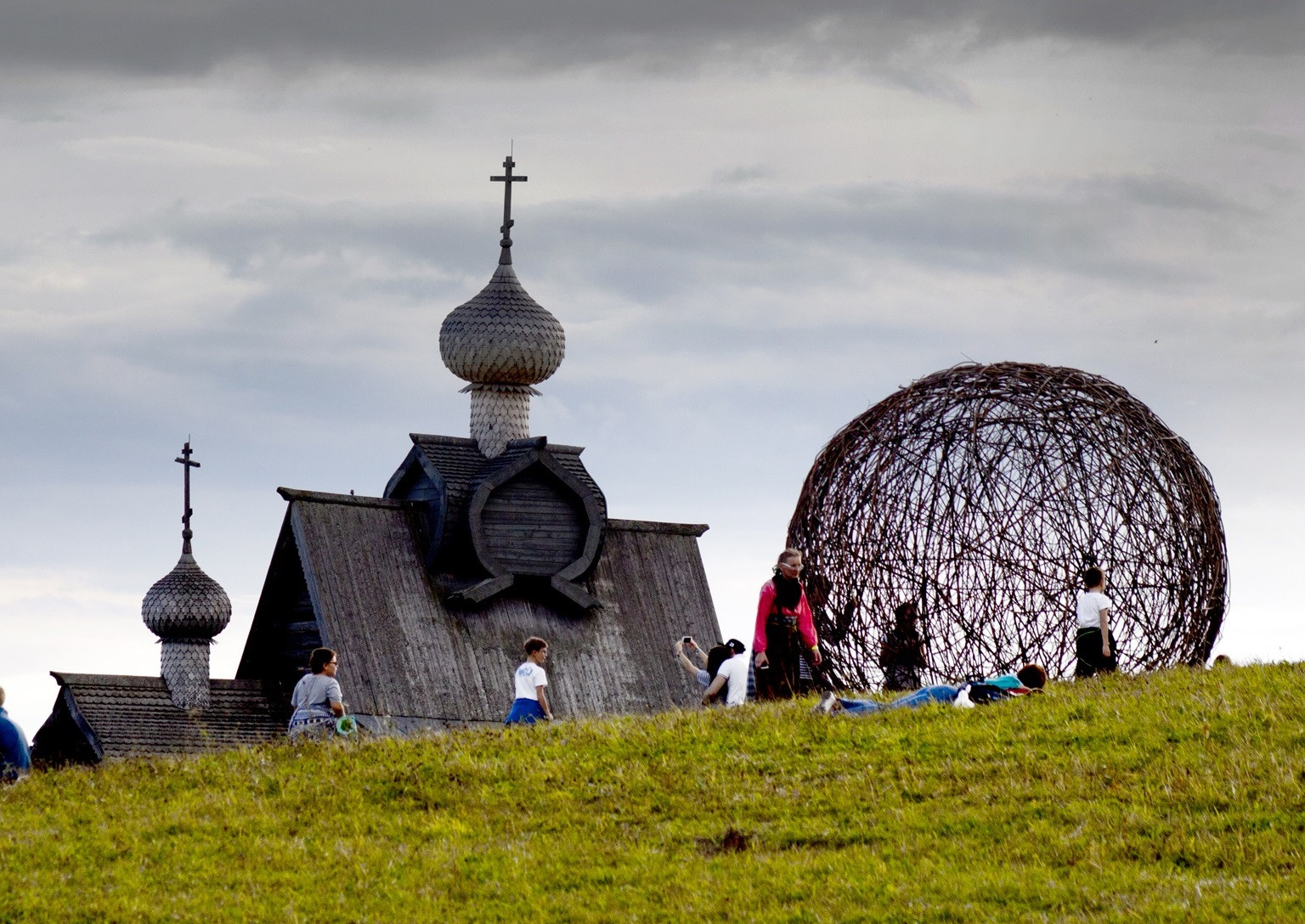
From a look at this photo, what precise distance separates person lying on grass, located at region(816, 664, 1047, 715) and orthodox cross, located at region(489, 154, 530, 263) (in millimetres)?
31345

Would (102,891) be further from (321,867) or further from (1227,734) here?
(1227,734)

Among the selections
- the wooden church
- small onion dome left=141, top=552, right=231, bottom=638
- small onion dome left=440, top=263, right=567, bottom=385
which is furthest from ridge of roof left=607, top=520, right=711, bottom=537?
small onion dome left=141, top=552, right=231, bottom=638

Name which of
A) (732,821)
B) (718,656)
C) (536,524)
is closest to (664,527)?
(536,524)

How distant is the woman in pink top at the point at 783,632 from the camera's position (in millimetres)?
24719

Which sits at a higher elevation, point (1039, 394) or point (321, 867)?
point (1039, 394)

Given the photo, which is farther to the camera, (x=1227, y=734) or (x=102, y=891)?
(x=1227, y=734)

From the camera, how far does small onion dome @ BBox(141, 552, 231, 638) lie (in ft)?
176

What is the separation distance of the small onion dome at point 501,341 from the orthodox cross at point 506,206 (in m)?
1.52

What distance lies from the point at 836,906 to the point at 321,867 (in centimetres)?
492

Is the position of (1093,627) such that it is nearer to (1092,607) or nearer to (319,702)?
(1092,607)

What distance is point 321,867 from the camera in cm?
1830

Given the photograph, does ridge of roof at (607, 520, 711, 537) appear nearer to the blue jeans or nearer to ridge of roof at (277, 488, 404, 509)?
ridge of roof at (277, 488, 404, 509)

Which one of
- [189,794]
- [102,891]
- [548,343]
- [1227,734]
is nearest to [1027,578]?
[1227,734]

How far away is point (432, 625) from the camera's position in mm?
43719
